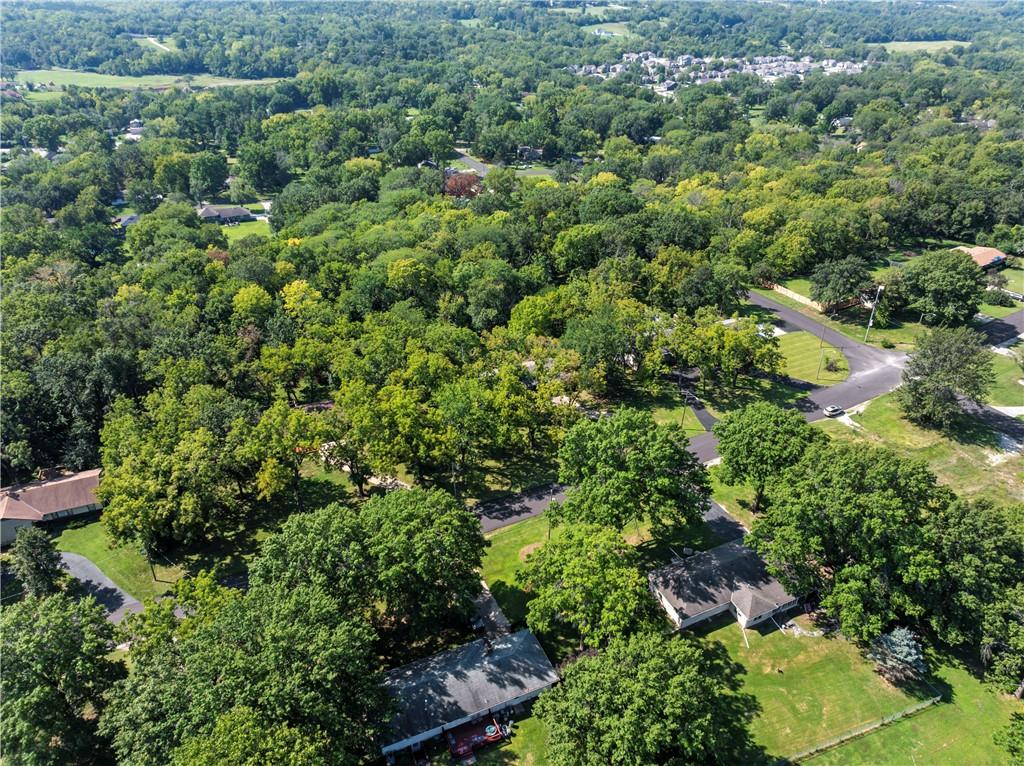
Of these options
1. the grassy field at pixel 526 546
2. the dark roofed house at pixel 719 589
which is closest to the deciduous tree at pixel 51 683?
the grassy field at pixel 526 546

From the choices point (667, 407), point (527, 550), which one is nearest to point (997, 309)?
point (667, 407)

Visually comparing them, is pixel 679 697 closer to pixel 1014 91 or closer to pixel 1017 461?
pixel 1017 461

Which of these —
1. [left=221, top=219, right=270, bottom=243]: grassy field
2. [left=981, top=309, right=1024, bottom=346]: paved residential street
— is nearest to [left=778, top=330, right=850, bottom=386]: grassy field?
[left=981, top=309, right=1024, bottom=346]: paved residential street

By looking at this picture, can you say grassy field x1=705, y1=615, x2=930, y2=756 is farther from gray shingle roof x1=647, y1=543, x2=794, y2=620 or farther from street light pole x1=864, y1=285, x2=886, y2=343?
street light pole x1=864, y1=285, x2=886, y2=343

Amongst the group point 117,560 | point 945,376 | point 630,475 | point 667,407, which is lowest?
point 117,560

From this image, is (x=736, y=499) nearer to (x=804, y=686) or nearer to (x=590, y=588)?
(x=804, y=686)

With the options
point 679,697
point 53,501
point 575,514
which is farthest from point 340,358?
point 679,697
